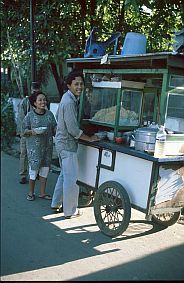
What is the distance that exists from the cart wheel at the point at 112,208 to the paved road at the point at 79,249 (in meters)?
0.12

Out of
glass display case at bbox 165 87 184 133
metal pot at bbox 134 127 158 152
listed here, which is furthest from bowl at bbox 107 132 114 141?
glass display case at bbox 165 87 184 133

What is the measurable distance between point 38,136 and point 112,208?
146 cm

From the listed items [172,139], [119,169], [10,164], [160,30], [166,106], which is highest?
[160,30]

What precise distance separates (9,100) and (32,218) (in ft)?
16.9

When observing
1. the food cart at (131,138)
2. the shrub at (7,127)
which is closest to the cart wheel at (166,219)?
the food cart at (131,138)

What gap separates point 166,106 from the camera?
308cm

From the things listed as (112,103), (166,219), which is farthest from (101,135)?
(166,219)

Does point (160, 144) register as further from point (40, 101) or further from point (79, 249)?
point (40, 101)

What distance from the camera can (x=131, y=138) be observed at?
3518 millimetres

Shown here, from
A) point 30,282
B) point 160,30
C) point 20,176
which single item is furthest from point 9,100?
point 30,282

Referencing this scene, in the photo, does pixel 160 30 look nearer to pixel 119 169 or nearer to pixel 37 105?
pixel 37 105

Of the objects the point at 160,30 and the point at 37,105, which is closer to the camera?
the point at 37,105

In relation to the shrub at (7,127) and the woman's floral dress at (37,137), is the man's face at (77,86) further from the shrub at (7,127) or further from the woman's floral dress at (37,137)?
the shrub at (7,127)

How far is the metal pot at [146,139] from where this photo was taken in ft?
10.4
